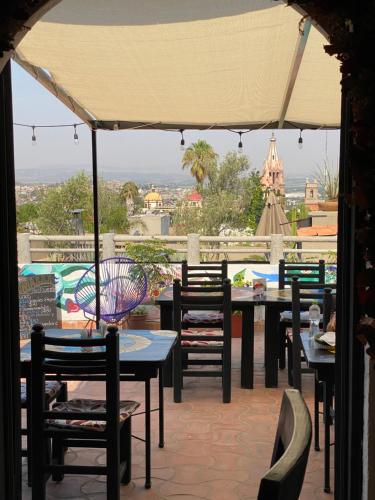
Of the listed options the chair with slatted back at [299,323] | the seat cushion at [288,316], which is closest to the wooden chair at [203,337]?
the chair with slatted back at [299,323]

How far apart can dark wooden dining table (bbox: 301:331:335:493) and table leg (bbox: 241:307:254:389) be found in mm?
1502

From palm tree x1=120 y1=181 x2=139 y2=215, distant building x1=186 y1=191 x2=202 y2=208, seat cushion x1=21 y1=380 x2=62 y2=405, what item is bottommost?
seat cushion x1=21 y1=380 x2=62 y2=405

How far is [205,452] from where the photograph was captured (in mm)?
3580

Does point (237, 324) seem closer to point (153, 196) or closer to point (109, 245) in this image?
point (109, 245)

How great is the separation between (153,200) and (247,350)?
17821 mm

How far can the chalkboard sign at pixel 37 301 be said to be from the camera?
613cm

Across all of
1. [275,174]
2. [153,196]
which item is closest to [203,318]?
[275,174]

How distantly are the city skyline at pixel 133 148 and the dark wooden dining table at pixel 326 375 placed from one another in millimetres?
2338

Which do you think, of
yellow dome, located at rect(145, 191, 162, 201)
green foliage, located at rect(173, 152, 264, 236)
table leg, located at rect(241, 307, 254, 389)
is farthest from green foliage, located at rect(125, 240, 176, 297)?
yellow dome, located at rect(145, 191, 162, 201)

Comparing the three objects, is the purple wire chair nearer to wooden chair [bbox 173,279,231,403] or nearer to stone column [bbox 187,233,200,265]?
stone column [bbox 187,233,200,265]

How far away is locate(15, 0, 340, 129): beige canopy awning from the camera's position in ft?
9.57

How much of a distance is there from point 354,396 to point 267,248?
6.47 m

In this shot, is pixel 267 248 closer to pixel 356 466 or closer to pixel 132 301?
pixel 132 301

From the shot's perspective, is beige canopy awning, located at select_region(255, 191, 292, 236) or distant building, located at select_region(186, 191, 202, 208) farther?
distant building, located at select_region(186, 191, 202, 208)
